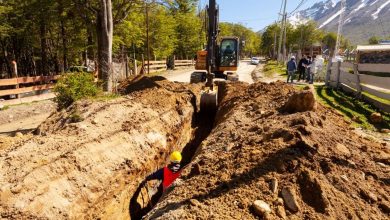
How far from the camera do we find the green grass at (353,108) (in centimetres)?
854

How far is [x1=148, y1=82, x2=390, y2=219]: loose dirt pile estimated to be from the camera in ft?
12.5

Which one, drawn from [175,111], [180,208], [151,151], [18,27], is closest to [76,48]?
[18,27]

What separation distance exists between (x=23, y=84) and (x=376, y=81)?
15.5 meters

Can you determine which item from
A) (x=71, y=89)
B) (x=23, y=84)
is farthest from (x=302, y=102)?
(x=23, y=84)

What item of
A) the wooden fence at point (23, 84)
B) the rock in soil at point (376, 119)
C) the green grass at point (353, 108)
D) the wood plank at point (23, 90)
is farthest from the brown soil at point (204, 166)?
the wooden fence at point (23, 84)

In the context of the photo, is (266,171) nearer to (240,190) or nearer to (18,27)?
(240,190)

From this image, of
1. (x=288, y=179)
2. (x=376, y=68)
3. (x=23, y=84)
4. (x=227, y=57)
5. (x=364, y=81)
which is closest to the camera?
(x=288, y=179)

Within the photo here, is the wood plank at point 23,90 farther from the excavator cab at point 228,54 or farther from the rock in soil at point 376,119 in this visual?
the rock in soil at point 376,119

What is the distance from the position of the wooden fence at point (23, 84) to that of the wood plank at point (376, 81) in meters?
14.0

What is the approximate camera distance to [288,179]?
413 cm

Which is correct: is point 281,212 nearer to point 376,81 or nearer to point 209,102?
point 209,102

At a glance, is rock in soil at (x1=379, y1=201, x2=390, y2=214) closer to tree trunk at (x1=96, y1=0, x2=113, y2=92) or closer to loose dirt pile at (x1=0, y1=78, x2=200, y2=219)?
loose dirt pile at (x1=0, y1=78, x2=200, y2=219)

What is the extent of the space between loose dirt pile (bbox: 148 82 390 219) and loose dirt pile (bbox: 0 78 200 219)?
204 cm

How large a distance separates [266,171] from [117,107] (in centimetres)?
545
